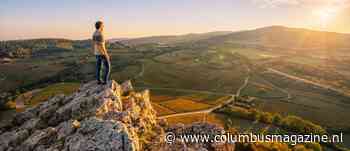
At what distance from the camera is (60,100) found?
21875 millimetres

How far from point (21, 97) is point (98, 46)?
122m

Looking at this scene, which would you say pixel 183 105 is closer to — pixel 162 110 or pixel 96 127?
pixel 162 110

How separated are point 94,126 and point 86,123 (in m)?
0.85

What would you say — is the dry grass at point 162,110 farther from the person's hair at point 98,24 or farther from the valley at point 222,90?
the person's hair at point 98,24

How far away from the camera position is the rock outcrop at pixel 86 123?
45.2 ft

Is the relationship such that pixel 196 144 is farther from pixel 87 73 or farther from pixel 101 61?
pixel 87 73

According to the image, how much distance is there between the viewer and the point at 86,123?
15398 millimetres

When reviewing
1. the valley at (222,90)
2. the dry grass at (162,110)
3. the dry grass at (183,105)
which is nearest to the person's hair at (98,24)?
the valley at (222,90)

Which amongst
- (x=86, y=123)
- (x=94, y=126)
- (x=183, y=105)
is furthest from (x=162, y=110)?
(x=94, y=126)

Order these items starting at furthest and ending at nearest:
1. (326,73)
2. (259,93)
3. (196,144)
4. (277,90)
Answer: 1. (326,73)
2. (277,90)
3. (259,93)
4. (196,144)

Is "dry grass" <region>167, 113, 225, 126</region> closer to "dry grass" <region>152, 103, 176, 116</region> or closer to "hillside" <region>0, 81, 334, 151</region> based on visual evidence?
"dry grass" <region>152, 103, 176, 116</region>

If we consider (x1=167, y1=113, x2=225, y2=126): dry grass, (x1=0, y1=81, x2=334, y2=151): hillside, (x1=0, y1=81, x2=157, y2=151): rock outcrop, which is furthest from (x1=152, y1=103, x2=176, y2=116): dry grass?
(x1=0, y1=81, x2=334, y2=151): hillside

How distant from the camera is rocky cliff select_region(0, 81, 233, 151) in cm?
1385

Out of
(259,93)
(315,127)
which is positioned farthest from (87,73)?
(315,127)
